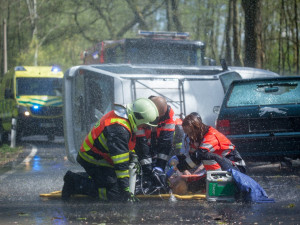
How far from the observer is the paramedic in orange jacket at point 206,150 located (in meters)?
8.48

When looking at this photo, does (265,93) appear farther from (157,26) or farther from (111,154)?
(157,26)

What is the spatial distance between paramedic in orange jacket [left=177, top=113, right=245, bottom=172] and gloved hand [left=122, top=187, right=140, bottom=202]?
861mm

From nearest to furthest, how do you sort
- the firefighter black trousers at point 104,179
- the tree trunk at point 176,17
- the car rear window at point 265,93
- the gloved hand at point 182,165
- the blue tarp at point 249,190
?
the blue tarp at point 249,190
the firefighter black trousers at point 104,179
the gloved hand at point 182,165
the car rear window at point 265,93
the tree trunk at point 176,17

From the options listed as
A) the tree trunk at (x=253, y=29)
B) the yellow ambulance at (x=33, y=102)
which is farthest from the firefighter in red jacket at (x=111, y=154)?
the tree trunk at (x=253, y=29)

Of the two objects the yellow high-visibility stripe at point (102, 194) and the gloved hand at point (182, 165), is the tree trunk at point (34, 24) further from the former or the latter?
the yellow high-visibility stripe at point (102, 194)

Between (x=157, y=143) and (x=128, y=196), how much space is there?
1488mm

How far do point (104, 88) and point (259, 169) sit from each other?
315cm

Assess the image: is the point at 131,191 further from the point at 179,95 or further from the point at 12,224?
the point at 179,95

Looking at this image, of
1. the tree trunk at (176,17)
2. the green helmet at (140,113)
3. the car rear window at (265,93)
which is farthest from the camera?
the tree trunk at (176,17)

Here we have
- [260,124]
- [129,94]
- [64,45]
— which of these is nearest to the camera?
[260,124]

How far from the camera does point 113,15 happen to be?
135 ft

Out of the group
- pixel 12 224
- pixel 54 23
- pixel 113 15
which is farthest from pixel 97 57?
pixel 54 23

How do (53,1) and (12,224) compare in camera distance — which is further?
(53,1)

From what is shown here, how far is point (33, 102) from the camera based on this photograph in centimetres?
2081
